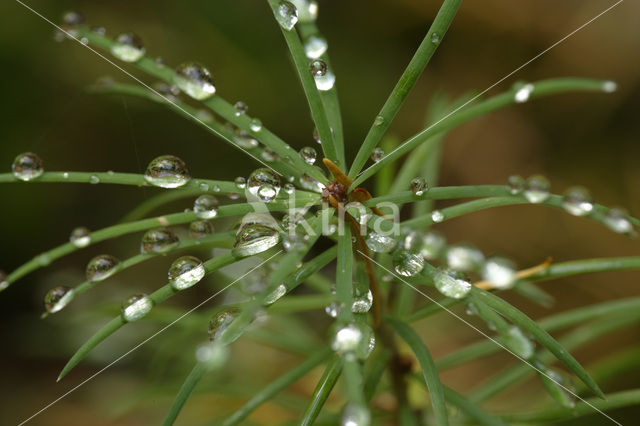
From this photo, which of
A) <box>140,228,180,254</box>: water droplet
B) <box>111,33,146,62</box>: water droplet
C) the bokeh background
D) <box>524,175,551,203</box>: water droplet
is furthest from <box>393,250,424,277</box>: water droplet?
the bokeh background

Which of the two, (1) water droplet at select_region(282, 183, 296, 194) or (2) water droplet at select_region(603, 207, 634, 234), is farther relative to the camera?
(1) water droplet at select_region(282, 183, 296, 194)

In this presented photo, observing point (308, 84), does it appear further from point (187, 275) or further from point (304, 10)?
point (187, 275)

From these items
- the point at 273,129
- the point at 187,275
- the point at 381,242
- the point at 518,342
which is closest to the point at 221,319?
the point at 187,275

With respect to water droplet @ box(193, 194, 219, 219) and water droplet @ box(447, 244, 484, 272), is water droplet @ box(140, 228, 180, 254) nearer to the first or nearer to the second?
water droplet @ box(193, 194, 219, 219)

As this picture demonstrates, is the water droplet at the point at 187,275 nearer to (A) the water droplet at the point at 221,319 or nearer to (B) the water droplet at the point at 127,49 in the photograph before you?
(A) the water droplet at the point at 221,319

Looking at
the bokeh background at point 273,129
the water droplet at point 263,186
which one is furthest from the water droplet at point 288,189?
the bokeh background at point 273,129

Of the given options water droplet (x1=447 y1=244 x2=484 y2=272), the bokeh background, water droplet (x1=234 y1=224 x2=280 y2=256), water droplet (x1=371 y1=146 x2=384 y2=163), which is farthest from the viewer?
the bokeh background

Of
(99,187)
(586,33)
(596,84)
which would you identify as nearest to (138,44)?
(596,84)
